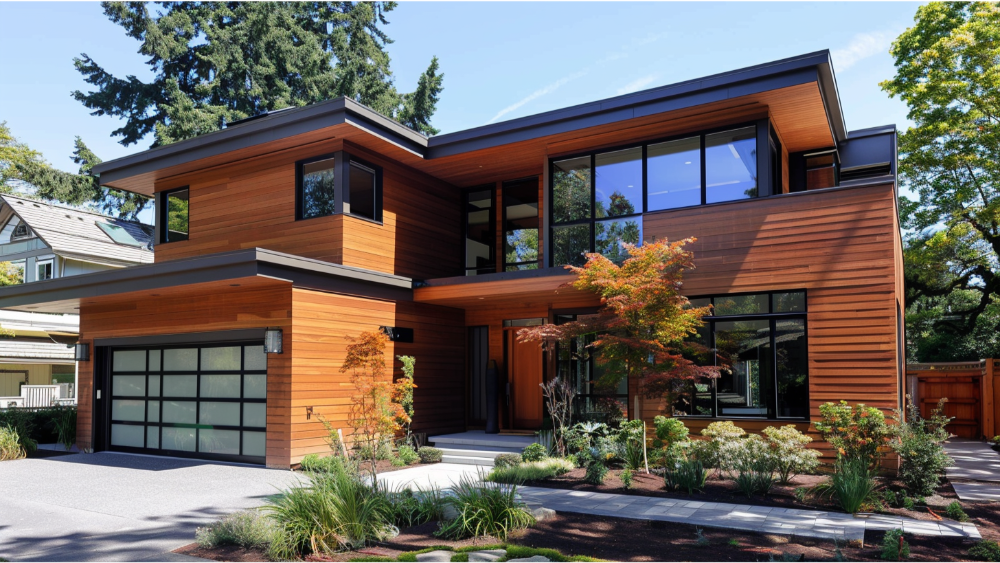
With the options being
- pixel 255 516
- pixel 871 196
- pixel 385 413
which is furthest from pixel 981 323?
pixel 255 516

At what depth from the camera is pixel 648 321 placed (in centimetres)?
950

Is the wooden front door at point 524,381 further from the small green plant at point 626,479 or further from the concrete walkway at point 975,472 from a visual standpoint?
the concrete walkway at point 975,472

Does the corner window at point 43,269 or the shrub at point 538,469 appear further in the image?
the corner window at point 43,269

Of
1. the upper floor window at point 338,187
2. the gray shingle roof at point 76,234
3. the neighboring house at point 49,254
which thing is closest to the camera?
the upper floor window at point 338,187

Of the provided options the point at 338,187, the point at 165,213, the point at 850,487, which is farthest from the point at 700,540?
the point at 165,213

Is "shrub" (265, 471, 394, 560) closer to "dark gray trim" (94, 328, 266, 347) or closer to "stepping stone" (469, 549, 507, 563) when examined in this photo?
"stepping stone" (469, 549, 507, 563)

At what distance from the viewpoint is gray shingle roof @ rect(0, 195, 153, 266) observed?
2411cm

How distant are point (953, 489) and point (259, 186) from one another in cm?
1263

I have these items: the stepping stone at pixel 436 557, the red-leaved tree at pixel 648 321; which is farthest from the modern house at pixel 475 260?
the stepping stone at pixel 436 557

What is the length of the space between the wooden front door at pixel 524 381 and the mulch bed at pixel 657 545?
282 inches

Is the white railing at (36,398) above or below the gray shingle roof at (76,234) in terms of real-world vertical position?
below

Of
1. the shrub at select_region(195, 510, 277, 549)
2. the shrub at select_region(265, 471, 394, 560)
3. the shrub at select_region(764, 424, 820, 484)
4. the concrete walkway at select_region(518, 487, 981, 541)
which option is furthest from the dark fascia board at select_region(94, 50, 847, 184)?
the shrub at select_region(195, 510, 277, 549)

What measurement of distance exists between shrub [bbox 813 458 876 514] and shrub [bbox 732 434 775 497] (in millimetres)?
573

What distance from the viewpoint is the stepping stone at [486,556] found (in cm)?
539
